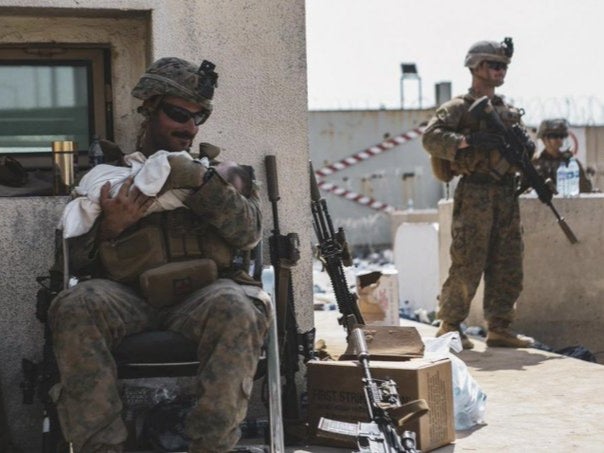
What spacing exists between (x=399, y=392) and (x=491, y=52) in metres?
3.47

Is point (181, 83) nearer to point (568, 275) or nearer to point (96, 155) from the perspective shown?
point (96, 155)

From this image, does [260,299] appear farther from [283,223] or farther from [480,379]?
[480,379]

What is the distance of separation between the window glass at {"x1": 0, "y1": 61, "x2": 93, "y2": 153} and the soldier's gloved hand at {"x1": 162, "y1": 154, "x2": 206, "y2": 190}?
1.43 metres

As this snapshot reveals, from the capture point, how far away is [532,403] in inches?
220

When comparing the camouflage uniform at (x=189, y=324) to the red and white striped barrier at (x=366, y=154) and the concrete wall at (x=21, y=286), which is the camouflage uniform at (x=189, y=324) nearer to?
the concrete wall at (x=21, y=286)

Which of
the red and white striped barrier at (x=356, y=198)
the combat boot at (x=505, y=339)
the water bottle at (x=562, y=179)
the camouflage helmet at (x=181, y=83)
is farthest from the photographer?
the red and white striped barrier at (x=356, y=198)

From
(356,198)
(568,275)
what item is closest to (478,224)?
(568,275)

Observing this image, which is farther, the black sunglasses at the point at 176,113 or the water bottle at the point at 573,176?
the water bottle at the point at 573,176

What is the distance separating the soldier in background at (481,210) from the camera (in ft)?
24.1

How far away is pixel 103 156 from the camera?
460 cm

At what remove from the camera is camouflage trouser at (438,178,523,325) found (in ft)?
24.1

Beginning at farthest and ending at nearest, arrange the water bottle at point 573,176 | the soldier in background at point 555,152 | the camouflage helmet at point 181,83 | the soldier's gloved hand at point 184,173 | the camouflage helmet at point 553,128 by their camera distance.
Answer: the camouflage helmet at point 553,128
the soldier in background at point 555,152
the water bottle at point 573,176
the camouflage helmet at point 181,83
the soldier's gloved hand at point 184,173

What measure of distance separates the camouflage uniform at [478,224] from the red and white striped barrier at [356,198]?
1216 cm

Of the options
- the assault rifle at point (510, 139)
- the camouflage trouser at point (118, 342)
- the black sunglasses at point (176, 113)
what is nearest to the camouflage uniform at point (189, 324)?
the camouflage trouser at point (118, 342)
